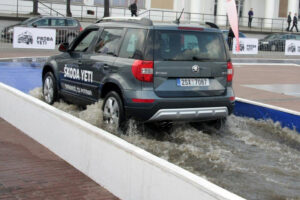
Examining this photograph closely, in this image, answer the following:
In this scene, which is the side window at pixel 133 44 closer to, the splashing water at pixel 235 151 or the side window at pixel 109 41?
the side window at pixel 109 41

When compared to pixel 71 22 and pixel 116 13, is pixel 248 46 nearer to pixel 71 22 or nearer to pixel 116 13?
pixel 71 22

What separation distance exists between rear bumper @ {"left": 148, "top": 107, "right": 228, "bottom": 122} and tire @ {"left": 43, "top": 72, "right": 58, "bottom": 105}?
2.78 meters

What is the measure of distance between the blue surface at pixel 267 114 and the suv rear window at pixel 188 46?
1.56 meters

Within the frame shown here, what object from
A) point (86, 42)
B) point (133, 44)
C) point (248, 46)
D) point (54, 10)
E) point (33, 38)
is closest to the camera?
point (133, 44)

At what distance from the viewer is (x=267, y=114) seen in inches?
323

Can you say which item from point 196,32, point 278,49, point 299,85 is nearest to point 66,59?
point 196,32

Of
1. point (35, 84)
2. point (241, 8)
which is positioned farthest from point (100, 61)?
point (241, 8)

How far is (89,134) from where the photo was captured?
18.1ft

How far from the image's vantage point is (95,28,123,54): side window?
7309mm

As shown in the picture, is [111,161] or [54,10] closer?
[111,161]

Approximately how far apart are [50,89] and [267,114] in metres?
3.95

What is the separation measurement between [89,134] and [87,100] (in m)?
2.38

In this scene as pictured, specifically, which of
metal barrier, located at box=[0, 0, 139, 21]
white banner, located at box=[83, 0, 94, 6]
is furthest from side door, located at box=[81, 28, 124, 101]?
white banner, located at box=[83, 0, 94, 6]

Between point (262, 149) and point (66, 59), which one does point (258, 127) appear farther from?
point (66, 59)
